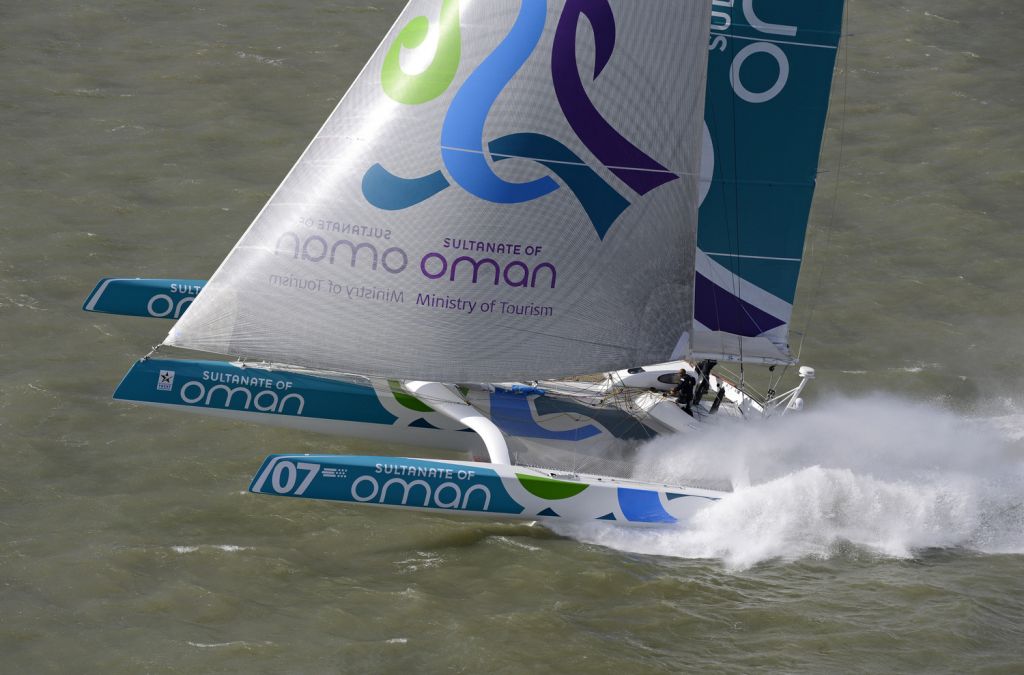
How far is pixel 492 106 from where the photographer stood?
12.2 meters

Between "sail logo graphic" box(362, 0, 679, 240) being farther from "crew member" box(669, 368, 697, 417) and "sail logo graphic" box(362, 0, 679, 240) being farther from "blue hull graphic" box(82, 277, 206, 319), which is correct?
"blue hull graphic" box(82, 277, 206, 319)

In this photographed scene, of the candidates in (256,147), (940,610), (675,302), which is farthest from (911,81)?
(940,610)

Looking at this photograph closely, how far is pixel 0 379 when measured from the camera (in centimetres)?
1482

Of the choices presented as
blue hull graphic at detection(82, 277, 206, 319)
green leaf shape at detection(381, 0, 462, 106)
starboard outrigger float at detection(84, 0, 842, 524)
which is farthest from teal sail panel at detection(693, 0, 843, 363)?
blue hull graphic at detection(82, 277, 206, 319)

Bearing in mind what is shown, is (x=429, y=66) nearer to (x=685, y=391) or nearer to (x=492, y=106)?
(x=492, y=106)

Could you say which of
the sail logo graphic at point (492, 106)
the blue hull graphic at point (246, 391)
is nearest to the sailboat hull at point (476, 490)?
the blue hull graphic at point (246, 391)

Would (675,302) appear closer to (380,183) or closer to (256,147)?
(380,183)

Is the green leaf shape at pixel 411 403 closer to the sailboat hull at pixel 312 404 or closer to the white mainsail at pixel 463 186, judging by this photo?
the sailboat hull at pixel 312 404

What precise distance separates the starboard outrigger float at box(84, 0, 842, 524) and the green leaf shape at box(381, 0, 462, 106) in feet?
0.06

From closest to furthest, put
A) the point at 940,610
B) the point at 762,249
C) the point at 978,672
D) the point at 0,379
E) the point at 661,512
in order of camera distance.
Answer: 1. the point at 978,672
2. the point at 940,610
3. the point at 661,512
4. the point at 762,249
5. the point at 0,379

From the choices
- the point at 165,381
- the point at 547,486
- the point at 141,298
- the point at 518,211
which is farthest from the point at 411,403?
the point at 141,298

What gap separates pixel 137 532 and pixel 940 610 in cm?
721

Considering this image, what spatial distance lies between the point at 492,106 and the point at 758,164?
2773mm

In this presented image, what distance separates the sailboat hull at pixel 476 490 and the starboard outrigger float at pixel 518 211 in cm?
2
